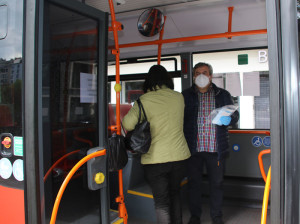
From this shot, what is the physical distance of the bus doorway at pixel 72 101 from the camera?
6.21ft

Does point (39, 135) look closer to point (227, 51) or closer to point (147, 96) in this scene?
point (147, 96)

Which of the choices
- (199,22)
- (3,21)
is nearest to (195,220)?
(199,22)

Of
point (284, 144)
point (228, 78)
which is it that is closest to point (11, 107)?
point (284, 144)

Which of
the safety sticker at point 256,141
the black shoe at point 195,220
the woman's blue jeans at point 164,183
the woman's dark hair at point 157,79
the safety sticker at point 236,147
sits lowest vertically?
the black shoe at point 195,220

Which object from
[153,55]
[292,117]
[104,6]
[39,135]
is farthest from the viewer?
[153,55]

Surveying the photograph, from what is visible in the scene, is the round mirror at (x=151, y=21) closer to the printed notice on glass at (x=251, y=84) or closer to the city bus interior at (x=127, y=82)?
the city bus interior at (x=127, y=82)

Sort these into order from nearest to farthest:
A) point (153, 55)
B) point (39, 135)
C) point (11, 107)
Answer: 1. point (39, 135)
2. point (11, 107)
3. point (153, 55)

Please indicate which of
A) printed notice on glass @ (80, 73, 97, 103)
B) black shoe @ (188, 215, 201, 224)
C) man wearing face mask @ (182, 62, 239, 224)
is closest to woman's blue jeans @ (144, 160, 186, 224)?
man wearing face mask @ (182, 62, 239, 224)

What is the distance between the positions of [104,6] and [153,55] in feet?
4.16

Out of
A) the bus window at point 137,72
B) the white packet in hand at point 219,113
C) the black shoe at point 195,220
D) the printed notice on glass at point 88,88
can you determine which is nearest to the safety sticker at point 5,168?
the printed notice on glass at point 88,88

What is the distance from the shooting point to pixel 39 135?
169 cm

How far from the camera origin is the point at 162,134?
2.52 meters

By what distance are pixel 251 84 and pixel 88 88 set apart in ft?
7.83

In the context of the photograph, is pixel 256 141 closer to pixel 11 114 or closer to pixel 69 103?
pixel 69 103
